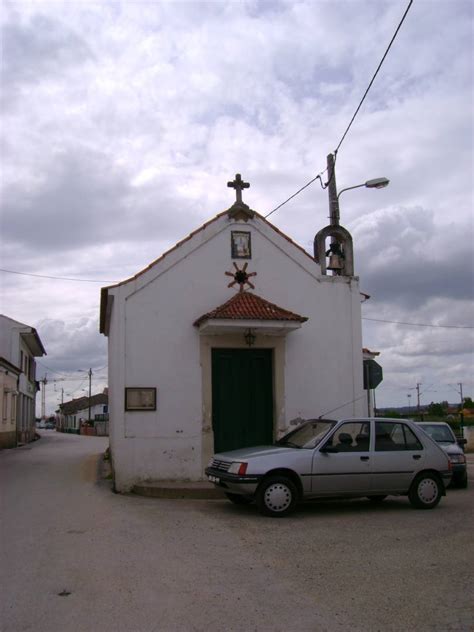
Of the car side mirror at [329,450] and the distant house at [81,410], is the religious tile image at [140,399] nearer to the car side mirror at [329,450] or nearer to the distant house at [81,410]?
the car side mirror at [329,450]

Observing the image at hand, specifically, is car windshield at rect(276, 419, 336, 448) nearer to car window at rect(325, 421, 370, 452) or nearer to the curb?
car window at rect(325, 421, 370, 452)

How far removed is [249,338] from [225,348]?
56cm

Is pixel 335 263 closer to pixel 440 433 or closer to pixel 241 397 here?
pixel 241 397

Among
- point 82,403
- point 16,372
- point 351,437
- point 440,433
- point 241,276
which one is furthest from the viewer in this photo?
point 82,403

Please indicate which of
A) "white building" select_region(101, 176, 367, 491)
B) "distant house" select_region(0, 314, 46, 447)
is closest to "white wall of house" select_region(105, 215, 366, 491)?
"white building" select_region(101, 176, 367, 491)

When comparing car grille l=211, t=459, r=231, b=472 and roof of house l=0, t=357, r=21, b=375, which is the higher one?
roof of house l=0, t=357, r=21, b=375

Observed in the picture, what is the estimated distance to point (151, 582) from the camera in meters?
6.35

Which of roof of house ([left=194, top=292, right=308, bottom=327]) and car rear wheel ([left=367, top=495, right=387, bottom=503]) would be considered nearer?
car rear wheel ([left=367, top=495, right=387, bottom=503])

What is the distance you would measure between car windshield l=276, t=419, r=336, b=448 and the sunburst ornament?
4.12 metres

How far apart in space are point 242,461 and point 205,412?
3.80m

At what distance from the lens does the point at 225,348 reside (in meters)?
14.1

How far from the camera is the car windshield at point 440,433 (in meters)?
15.0

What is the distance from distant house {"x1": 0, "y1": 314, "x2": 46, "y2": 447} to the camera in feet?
92.9

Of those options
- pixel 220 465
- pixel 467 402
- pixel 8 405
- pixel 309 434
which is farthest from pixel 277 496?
pixel 467 402
